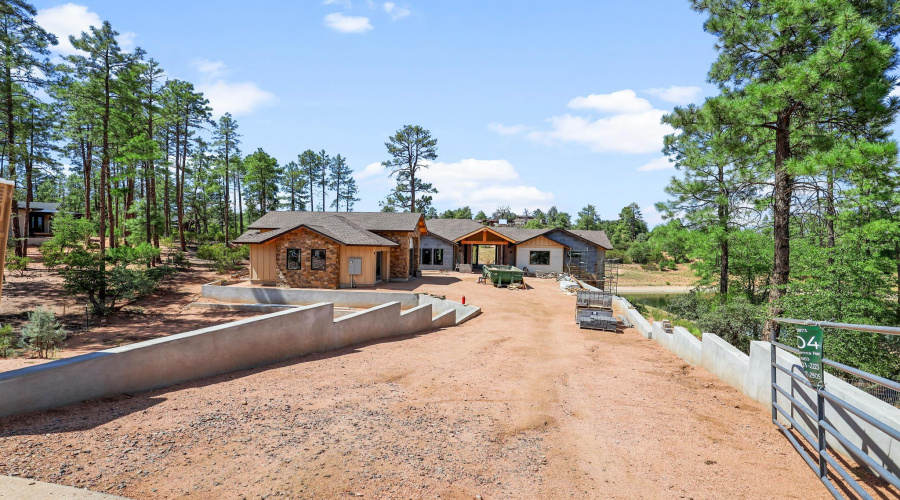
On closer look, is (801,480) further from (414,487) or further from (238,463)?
(238,463)

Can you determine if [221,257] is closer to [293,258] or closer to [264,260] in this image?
[264,260]

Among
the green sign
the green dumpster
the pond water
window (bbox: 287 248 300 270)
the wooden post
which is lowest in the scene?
the pond water

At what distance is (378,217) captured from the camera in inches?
1130

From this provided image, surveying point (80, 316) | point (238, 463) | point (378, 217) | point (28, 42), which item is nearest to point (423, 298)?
point (378, 217)

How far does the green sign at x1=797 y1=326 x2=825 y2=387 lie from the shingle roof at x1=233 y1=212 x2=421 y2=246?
1958cm

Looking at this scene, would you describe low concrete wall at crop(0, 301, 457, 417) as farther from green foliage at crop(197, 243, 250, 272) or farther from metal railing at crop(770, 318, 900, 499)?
green foliage at crop(197, 243, 250, 272)

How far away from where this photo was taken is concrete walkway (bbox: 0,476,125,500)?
290 centimetres

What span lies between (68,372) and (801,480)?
25.5ft

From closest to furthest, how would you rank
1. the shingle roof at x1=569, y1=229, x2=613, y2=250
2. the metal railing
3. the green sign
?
the metal railing
the green sign
the shingle roof at x1=569, y1=229, x2=613, y2=250

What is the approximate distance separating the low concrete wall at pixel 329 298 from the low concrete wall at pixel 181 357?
6.05m

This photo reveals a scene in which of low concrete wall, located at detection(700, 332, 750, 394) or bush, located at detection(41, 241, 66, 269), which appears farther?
→ bush, located at detection(41, 241, 66, 269)

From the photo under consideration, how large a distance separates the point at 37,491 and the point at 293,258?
20.0m

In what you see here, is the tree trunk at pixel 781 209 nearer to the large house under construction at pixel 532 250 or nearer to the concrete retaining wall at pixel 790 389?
the concrete retaining wall at pixel 790 389

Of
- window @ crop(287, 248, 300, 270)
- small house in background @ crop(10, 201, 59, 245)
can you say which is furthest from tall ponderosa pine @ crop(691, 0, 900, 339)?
small house in background @ crop(10, 201, 59, 245)
